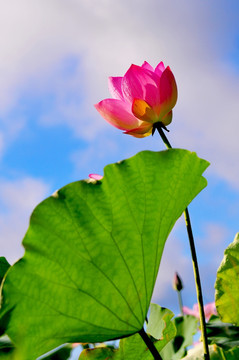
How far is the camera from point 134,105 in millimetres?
1127

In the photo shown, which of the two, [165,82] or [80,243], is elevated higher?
[165,82]

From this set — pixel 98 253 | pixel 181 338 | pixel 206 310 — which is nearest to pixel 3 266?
pixel 98 253

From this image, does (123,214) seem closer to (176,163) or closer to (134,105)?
(176,163)

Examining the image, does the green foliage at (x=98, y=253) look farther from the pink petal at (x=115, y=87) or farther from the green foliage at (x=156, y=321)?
the pink petal at (x=115, y=87)

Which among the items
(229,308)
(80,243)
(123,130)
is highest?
(123,130)

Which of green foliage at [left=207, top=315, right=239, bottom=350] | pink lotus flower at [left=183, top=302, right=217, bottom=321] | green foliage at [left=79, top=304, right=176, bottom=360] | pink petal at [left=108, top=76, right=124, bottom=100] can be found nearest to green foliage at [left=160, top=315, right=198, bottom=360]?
green foliage at [left=207, top=315, right=239, bottom=350]

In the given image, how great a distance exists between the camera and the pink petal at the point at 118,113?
1.14 m

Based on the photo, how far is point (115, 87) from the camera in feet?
Answer: 3.94

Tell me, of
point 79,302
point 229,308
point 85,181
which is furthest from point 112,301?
point 229,308

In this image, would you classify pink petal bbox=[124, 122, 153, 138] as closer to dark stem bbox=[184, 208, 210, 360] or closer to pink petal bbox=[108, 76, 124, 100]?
pink petal bbox=[108, 76, 124, 100]

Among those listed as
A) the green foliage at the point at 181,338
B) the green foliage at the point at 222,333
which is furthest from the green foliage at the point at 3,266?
the green foliage at the point at 181,338

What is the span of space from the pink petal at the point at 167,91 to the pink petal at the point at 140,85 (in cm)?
2

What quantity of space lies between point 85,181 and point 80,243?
0.32 feet

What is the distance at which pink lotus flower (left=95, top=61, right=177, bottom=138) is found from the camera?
3.68 feet
